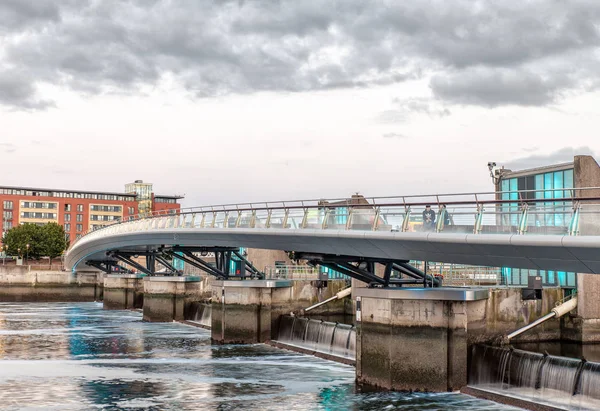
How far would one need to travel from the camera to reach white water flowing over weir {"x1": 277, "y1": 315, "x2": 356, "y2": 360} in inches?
1378

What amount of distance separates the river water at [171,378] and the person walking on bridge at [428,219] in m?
4.98

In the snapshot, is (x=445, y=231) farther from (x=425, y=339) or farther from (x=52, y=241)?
(x=52, y=241)

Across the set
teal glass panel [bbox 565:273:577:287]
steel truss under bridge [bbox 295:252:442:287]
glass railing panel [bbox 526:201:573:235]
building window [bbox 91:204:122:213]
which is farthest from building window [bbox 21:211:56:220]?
glass railing panel [bbox 526:201:573:235]

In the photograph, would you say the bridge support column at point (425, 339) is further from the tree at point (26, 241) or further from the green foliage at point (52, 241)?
the green foliage at point (52, 241)

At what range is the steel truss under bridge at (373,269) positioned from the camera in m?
30.0

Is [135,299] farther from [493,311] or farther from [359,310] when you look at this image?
[359,310]

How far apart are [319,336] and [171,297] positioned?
22.4 meters

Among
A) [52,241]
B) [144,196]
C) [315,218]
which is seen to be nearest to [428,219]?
[315,218]

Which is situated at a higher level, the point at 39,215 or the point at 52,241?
the point at 39,215

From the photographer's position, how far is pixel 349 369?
3200cm

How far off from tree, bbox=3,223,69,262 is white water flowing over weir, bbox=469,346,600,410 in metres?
118

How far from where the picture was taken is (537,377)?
2528 cm

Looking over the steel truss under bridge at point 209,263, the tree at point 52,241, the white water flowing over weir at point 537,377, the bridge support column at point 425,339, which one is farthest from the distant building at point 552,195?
the tree at point 52,241

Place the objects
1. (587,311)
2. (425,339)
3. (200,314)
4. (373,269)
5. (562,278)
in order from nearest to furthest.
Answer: (425,339) < (373,269) < (587,311) < (562,278) < (200,314)
